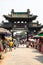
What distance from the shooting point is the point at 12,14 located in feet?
176

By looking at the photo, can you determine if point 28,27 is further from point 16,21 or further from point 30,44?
point 30,44

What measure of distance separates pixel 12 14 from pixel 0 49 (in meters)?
36.2

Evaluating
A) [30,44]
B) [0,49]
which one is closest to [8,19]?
[30,44]

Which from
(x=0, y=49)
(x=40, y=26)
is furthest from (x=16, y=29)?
(x=0, y=49)

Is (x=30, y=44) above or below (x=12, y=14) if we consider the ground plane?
below

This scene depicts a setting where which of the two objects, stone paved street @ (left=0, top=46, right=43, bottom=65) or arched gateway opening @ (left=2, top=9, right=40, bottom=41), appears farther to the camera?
arched gateway opening @ (left=2, top=9, right=40, bottom=41)

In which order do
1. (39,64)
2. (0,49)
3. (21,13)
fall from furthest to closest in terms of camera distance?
1. (21,13)
2. (0,49)
3. (39,64)

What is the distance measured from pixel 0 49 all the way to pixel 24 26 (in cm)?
3390

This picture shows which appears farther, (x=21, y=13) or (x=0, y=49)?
(x=21, y=13)

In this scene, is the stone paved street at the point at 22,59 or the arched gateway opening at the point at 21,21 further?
the arched gateway opening at the point at 21,21

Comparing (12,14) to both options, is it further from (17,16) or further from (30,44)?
(30,44)

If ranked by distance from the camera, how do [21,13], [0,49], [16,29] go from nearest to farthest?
[0,49]
[16,29]
[21,13]

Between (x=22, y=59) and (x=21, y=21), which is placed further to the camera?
(x=21, y=21)

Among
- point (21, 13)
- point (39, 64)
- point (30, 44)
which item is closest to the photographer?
point (39, 64)
